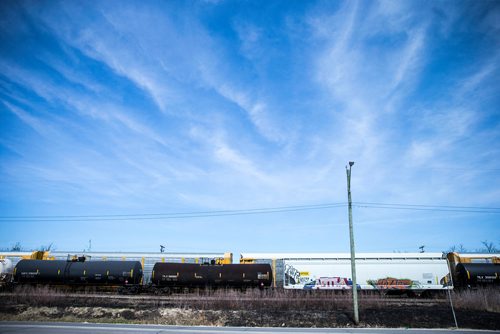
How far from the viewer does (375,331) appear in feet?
50.3

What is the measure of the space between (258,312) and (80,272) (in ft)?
66.6

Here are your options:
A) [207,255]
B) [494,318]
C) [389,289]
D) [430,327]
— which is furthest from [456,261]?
A: [207,255]

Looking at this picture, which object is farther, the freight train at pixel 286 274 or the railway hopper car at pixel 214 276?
the freight train at pixel 286 274

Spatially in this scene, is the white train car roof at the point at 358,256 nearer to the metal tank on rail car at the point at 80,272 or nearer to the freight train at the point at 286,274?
the freight train at the point at 286,274

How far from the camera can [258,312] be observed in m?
19.1

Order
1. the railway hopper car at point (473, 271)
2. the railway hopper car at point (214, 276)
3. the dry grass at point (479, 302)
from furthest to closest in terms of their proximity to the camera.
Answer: the railway hopper car at point (214, 276) → the railway hopper car at point (473, 271) → the dry grass at point (479, 302)

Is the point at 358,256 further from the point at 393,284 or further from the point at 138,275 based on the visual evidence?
the point at 138,275

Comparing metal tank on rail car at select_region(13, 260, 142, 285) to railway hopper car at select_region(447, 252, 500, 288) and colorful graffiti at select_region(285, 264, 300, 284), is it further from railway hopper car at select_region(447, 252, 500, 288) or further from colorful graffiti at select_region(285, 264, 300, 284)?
railway hopper car at select_region(447, 252, 500, 288)

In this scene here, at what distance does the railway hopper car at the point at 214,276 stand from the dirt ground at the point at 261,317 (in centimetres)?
1011

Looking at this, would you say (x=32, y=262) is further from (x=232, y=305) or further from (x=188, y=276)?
(x=232, y=305)

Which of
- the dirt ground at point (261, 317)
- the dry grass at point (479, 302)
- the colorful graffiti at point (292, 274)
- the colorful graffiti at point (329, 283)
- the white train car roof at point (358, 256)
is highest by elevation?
the white train car roof at point (358, 256)

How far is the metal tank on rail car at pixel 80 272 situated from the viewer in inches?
1211

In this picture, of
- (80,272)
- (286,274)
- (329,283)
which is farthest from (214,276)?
(80,272)

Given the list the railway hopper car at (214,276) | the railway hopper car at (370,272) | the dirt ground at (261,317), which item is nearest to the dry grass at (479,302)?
the dirt ground at (261,317)
